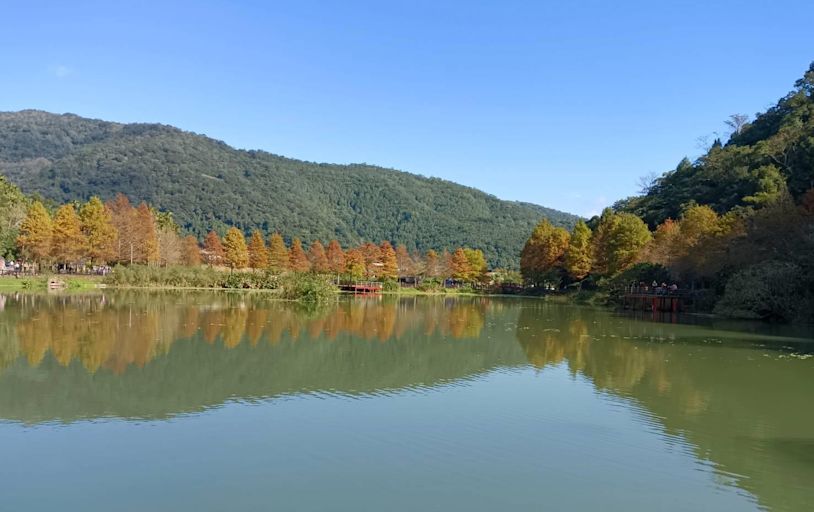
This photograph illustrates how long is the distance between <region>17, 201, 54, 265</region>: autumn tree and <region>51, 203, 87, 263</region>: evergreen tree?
620mm

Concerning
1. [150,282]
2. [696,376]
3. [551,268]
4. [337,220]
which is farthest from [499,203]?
[696,376]

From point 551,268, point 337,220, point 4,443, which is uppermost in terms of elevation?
point 337,220

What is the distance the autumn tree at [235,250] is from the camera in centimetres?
6569

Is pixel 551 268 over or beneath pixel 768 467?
over

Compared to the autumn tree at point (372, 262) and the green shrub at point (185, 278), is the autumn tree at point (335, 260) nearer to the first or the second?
the autumn tree at point (372, 262)

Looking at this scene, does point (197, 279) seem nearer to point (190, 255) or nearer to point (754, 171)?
point (190, 255)

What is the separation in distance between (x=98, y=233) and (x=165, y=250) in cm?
743

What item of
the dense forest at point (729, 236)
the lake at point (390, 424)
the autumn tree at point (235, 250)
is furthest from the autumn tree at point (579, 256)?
the lake at point (390, 424)

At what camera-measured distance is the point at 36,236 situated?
169ft

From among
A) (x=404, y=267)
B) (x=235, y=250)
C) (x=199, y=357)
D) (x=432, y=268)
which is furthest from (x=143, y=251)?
→ (x=199, y=357)

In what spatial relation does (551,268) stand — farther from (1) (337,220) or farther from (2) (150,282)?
(1) (337,220)

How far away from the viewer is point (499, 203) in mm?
166750

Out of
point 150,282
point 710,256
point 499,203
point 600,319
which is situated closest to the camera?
point 600,319

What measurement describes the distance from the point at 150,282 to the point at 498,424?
4796 centimetres
